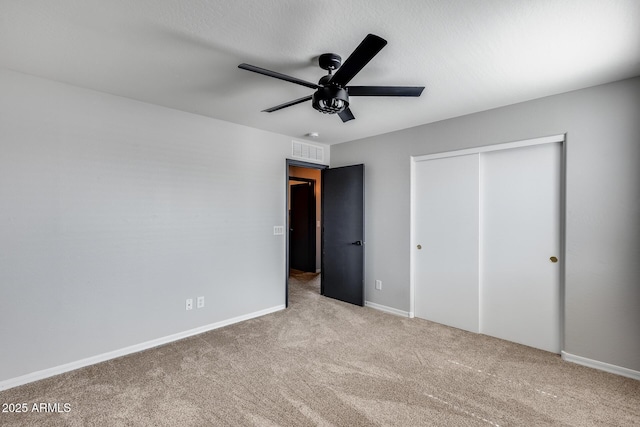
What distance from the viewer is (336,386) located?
227cm

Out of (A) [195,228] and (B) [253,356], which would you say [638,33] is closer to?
(B) [253,356]

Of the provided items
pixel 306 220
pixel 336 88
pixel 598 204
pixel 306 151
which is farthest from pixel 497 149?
pixel 306 220

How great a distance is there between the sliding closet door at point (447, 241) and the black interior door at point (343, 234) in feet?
2.60

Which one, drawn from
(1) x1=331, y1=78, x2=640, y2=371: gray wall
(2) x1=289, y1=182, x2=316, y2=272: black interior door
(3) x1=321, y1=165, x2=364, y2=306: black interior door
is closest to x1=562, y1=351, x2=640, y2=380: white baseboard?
(1) x1=331, y1=78, x2=640, y2=371: gray wall

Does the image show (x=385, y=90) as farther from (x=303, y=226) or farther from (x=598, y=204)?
(x=303, y=226)

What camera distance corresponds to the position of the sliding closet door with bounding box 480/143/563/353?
2848mm

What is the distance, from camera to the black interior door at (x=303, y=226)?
646 cm

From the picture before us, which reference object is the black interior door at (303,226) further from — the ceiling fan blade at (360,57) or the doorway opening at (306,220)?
the ceiling fan blade at (360,57)

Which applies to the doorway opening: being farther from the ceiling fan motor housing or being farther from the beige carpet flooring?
the ceiling fan motor housing

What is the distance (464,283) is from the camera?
134 inches

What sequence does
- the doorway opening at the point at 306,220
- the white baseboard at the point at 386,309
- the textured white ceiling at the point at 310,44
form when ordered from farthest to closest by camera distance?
the doorway opening at the point at 306,220, the white baseboard at the point at 386,309, the textured white ceiling at the point at 310,44

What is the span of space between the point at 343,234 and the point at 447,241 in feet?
4.88

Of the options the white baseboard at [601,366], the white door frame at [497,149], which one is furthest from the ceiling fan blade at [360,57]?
the white baseboard at [601,366]

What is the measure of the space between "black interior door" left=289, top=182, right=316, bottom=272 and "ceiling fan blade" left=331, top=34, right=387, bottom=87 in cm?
450
